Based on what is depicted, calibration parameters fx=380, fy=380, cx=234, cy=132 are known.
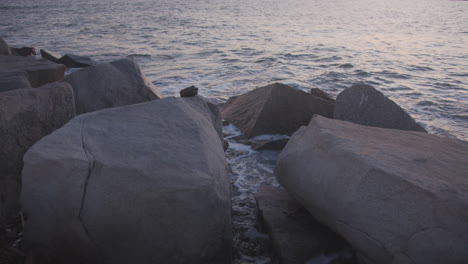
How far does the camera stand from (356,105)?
3795 millimetres

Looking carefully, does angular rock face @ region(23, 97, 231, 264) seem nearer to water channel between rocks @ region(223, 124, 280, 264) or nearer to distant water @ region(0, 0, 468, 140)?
water channel between rocks @ region(223, 124, 280, 264)

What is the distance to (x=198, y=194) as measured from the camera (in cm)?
212

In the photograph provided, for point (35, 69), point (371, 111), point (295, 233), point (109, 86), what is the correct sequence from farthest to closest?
point (35, 69), point (109, 86), point (371, 111), point (295, 233)

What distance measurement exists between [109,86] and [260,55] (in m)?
6.82

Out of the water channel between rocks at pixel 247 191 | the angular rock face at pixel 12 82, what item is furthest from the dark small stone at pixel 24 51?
the water channel between rocks at pixel 247 191

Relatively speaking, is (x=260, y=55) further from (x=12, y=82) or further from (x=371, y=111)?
(x=12, y=82)

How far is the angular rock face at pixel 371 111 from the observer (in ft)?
12.3

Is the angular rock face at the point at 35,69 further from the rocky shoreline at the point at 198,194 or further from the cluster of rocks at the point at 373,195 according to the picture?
the cluster of rocks at the point at 373,195

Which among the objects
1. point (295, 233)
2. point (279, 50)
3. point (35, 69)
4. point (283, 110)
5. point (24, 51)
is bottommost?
point (24, 51)

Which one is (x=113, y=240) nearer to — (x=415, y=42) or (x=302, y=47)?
(x=302, y=47)

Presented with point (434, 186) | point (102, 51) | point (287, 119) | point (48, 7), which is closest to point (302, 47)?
point (102, 51)

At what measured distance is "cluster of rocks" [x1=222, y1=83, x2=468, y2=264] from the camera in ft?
6.19

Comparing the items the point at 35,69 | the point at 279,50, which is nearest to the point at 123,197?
the point at 35,69

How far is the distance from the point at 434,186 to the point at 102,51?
9960 millimetres
